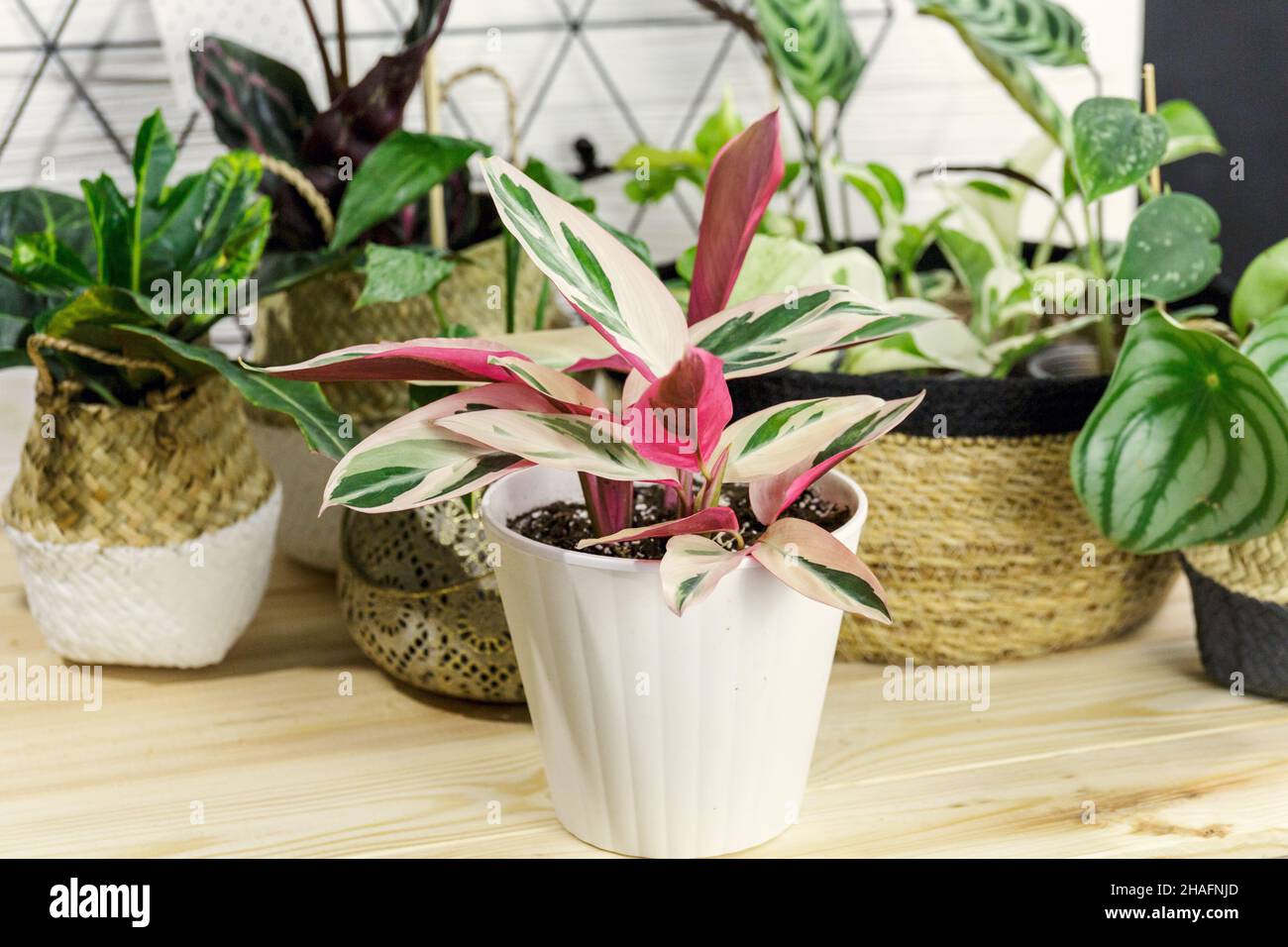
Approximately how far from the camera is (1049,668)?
2.84ft

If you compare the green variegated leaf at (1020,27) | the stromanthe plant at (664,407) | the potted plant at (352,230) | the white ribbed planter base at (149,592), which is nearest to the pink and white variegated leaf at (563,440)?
the stromanthe plant at (664,407)

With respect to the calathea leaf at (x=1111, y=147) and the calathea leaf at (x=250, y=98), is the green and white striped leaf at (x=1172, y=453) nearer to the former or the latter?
the calathea leaf at (x=1111, y=147)

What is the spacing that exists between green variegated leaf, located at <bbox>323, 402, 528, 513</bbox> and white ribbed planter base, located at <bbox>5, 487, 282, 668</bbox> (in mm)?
290

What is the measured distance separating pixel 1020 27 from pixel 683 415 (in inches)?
18.7

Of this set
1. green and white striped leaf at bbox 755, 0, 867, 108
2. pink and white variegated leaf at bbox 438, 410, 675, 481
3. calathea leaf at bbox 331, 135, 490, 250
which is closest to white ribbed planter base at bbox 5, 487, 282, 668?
calathea leaf at bbox 331, 135, 490, 250

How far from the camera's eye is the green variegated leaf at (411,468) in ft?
1.80

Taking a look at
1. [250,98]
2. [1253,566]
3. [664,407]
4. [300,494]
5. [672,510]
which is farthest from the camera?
[300,494]

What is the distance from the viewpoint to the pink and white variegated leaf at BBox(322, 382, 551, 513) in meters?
0.55

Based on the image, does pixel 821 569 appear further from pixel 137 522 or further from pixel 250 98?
pixel 250 98

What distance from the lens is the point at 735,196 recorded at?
598 millimetres

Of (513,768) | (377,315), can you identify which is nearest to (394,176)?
(377,315)

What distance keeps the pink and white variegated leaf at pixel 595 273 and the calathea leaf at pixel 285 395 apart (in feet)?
0.59

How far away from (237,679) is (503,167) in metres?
0.45

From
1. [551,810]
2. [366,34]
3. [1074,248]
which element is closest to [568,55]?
[366,34]
